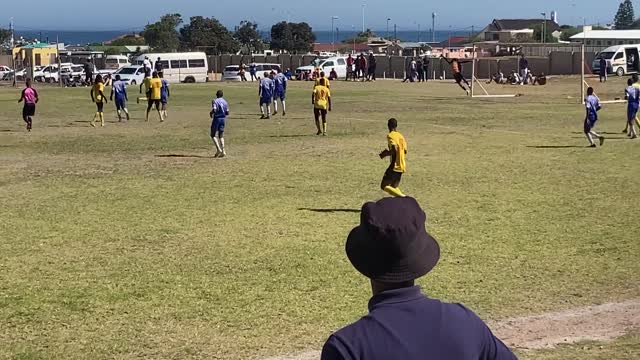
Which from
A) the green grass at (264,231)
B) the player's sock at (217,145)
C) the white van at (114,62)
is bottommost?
the green grass at (264,231)

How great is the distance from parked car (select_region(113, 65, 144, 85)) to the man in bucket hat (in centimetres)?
5391

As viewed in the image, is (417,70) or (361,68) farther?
(361,68)

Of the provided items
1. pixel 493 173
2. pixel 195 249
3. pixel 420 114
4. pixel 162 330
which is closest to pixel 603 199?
pixel 493 173

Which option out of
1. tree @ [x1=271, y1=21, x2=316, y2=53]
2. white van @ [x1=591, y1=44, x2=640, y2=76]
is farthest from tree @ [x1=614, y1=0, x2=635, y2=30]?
white van @ [x1=591, y1=44, x2=640, y2=76]

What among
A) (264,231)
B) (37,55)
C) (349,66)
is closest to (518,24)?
(37,55)

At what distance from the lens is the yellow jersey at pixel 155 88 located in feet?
99.3

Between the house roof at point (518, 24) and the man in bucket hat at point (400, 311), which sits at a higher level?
the house roof at point (518, 24)

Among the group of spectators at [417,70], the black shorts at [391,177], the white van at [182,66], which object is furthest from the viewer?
the white van at [182,66]

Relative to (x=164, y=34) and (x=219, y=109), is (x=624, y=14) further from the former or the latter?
(x=219, y=109)

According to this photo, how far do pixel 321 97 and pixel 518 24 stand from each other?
122 metres

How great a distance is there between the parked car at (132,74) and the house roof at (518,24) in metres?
88.1

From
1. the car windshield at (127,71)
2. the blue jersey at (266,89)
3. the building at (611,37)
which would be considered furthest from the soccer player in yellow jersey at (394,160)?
the building at (611,37)

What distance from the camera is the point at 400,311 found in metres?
3.12

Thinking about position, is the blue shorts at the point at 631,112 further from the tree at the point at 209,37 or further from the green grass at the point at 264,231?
the tree at the point at 209,37
